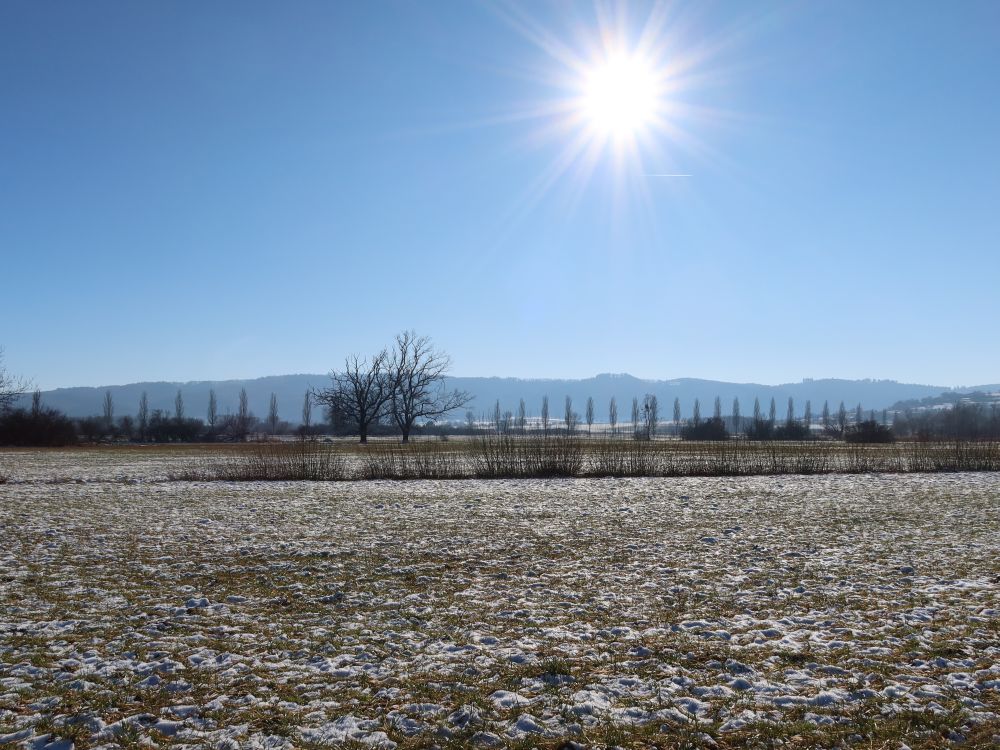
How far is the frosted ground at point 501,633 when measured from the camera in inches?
201

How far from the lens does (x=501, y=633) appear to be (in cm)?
744

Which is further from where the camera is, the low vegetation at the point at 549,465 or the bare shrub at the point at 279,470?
the low vegetation at the point at 549,465

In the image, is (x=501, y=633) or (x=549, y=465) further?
(x=549, y=465)

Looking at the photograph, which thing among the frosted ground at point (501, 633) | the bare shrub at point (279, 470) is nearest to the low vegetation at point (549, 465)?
the bare shrub at point (279, 470)

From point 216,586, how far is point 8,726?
15.7 feet

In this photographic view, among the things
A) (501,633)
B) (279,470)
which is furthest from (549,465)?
(501,633)

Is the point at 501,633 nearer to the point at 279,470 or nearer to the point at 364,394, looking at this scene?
the point at 279,470

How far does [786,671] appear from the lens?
6.13m

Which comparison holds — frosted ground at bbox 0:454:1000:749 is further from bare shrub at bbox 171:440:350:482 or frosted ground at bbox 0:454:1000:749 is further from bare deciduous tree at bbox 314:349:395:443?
bare deciduous tree at bbox 314:349:395:443

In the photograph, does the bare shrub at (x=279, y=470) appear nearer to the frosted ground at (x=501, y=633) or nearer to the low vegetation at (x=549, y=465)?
the low vegetation at (x=549, y=465)

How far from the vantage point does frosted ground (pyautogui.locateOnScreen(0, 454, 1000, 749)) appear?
511cm

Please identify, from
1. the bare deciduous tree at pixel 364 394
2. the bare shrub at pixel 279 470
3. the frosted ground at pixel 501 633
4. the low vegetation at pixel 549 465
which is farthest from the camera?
the bare deciduous tree at pixel 364 394

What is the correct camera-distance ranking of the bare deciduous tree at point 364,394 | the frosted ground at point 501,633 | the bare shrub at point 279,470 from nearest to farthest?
the frosted ground at point 501,633 → the bare shrub at point 279,470 → the bare deciduous tree at point 364,394

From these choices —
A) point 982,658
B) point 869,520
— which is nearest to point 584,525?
point 869,520
